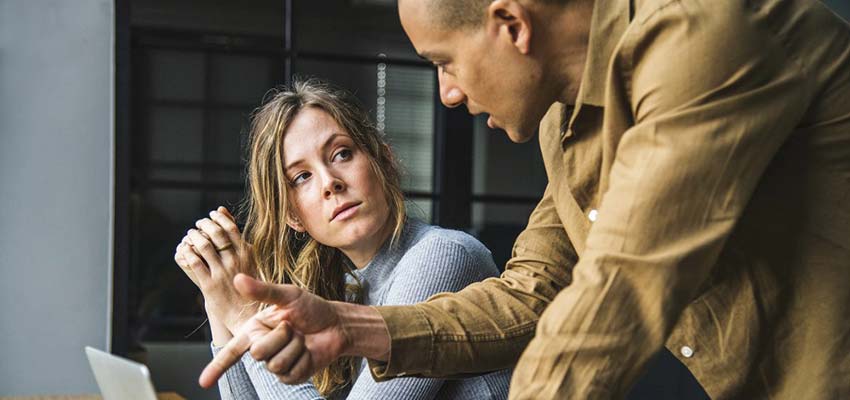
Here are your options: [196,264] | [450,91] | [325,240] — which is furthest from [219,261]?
[450,91]

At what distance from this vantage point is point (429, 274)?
192cm

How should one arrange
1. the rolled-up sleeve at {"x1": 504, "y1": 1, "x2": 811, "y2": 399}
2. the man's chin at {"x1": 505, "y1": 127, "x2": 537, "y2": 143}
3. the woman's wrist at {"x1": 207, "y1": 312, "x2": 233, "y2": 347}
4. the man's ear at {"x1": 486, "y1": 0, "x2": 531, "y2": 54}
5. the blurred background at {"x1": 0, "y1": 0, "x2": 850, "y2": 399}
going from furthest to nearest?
the blurred background at {"x1": 0, "y1": 0, "x2": 850, "y2": 399}, the woman's wrist at {"x1": 207, "y1": 312, "x2": 233, "y2": 347}, the man's chin at {"x1": 505, "y1": 127, "x2": 537, "y2": 143}, the man's ear at {"x1": 486, "y1": 0, "x2": 531, "y2": 54}, the rolled-up sleeve at {"x1": 504, "y1": 1, "x2": 811, "y2": 399}

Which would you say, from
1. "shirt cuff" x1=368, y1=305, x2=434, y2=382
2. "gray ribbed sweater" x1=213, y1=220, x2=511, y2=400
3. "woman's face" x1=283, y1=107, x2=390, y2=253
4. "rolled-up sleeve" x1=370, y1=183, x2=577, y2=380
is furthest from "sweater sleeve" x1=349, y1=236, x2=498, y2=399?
"shirt cuff" x1=368, y1=305, x2=434, y2=382

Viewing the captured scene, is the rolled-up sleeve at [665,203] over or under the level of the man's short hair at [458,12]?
under

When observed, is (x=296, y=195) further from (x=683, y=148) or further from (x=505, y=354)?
(x=683, y=148)

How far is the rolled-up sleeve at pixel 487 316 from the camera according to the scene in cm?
127

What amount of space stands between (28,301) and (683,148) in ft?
10.6

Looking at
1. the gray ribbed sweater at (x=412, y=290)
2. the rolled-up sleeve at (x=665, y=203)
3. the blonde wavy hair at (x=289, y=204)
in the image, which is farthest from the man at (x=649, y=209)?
the blonde wavy hair at (x=289, y=204)

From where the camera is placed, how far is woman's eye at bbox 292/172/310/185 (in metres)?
2.09

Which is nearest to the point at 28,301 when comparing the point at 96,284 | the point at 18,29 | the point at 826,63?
the point at 96,284

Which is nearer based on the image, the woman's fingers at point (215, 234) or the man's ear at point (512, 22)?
the man's ear at point (512, 22)

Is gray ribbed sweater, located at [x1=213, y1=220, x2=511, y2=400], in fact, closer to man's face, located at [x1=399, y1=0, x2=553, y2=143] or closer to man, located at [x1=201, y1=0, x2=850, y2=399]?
man, located at [x1=201, y1=0, x2=850, y2=399]

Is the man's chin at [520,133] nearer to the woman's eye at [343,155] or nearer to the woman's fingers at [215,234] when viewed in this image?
the woman's fingers at [215,234]

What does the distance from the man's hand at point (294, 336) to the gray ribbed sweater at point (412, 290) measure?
0.57m
